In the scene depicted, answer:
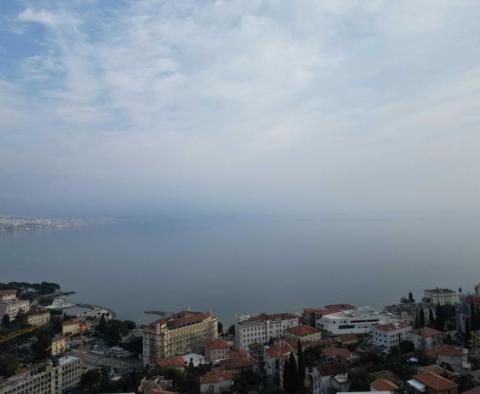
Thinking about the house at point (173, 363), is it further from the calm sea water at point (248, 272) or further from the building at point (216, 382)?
the calm sea water at point (248, 272)

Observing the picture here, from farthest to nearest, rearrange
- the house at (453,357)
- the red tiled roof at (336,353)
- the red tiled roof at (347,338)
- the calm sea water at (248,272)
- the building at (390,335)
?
the calm sea water at (248,272) → the red tiled roof at (347,338) → the building at (390,335) → the red tiled roof at (336,353) → the house at (453,357)

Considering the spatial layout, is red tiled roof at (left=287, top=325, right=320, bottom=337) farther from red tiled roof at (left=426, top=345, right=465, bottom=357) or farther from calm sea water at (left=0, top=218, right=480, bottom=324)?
calm sea water at (left=0, top=218, right=480, bottom=324)

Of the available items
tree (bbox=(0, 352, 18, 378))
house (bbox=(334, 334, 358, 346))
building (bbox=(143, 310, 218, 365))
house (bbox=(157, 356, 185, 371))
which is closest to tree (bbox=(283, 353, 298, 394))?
house (bbox=(157, 356, 185, 371))

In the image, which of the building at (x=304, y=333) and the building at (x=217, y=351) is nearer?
the building at (x=217, y=351)

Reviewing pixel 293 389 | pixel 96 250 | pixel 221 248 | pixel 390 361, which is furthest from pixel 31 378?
pixel 96 250

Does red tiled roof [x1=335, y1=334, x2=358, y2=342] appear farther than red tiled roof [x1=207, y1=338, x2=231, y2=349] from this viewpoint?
Yes

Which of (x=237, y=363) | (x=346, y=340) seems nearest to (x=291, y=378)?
(x=237, y=363)

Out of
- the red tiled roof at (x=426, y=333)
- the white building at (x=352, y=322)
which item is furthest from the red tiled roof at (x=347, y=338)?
the red tiled roof at (x=426, y=333)

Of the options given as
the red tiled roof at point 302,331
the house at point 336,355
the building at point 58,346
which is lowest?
the building at point 58,346
